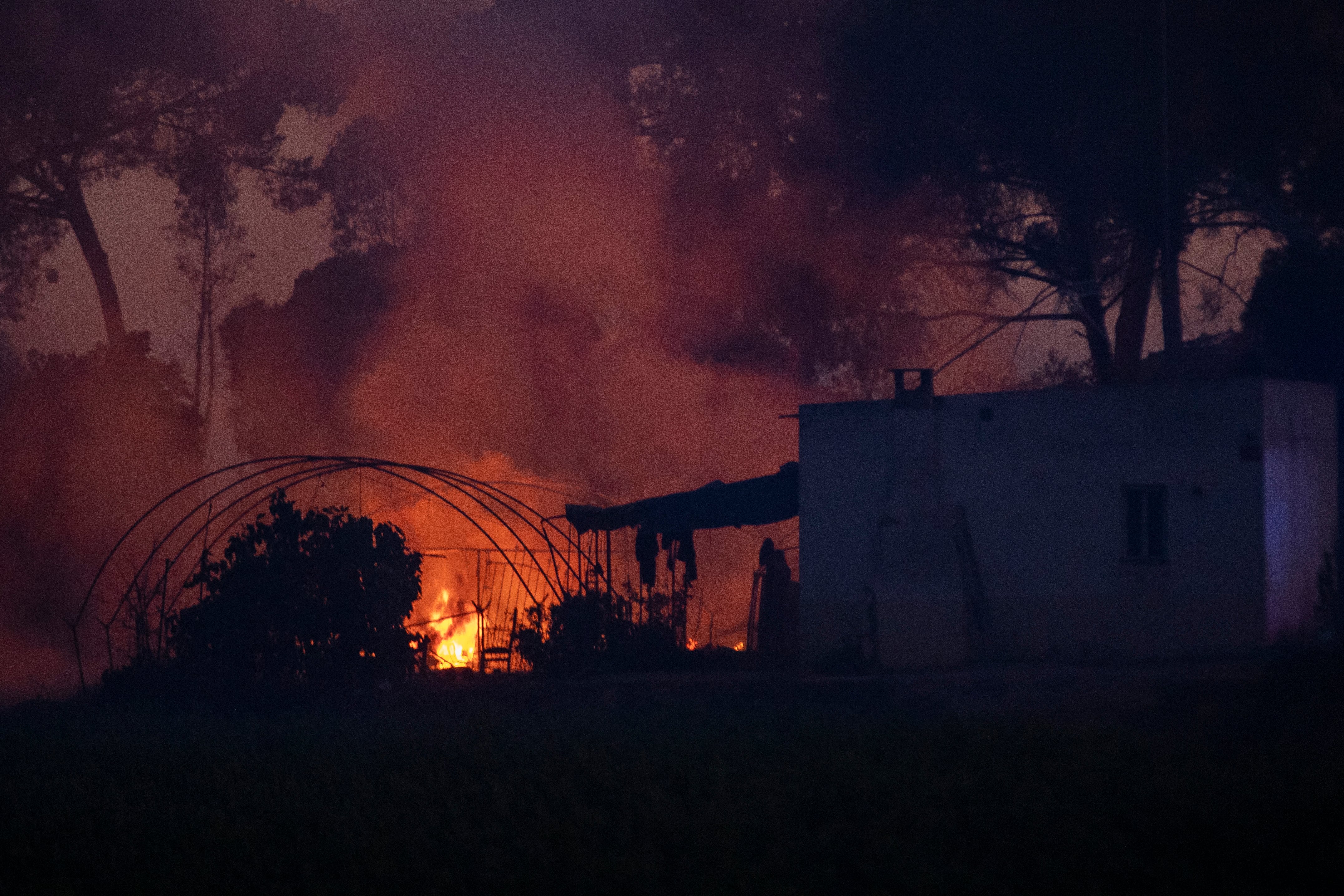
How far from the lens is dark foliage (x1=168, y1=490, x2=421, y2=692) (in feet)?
52.2

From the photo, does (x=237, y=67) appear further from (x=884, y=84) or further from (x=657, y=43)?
(x=884, y=84)

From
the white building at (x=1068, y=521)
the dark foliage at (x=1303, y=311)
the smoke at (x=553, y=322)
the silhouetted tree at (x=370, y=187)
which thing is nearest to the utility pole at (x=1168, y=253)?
the dark foliage at (x=1303, y=311)

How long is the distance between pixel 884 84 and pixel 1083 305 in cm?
495

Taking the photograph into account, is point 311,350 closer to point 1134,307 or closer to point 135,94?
point 135,94

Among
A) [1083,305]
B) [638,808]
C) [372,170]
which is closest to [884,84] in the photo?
[1083,305]

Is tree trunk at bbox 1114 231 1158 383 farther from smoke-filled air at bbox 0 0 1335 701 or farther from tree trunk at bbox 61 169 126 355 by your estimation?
tree trunk at bbox 61 169 126 355

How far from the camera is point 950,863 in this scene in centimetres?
727

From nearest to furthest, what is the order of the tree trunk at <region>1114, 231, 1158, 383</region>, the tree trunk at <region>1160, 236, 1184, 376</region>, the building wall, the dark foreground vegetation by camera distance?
the dark foreground vegetation
the building wall
the tree trunk at <region>1160, 236, 1184, 376</region>
the tree trunk at <region>1114, 231, 1158, 383</region>

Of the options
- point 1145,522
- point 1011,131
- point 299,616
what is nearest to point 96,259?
point 299,616

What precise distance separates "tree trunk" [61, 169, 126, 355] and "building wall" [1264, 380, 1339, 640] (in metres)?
21.4

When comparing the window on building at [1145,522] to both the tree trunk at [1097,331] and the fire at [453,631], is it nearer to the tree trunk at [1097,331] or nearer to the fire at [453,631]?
the tree trunk at [1097,331]

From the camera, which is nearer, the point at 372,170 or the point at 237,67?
the point at 237,67

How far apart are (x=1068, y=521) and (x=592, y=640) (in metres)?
6.09

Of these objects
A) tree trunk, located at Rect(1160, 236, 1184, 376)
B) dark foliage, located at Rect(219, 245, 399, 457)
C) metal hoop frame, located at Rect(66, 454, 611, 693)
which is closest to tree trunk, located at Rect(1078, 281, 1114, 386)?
tree trunk, located at Rect(1160, 236, 1184, 376)
